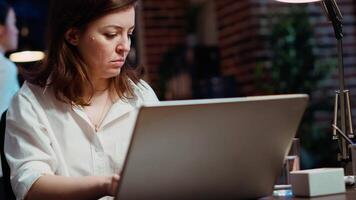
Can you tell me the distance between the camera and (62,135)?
4.87ft

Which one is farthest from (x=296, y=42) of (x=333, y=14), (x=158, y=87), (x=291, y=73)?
(x=333, y=14)

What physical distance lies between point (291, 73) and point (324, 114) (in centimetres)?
48

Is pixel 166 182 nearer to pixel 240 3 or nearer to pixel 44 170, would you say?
pixel 44 170

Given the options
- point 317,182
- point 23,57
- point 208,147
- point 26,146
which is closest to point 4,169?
point 26,146

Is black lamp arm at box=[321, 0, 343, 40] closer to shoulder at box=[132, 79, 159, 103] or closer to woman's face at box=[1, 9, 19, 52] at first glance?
shoulder at box=[132, 79, 159, 103]

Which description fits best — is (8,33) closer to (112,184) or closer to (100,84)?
(100,84)

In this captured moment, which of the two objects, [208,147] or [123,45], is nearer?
[208,147]

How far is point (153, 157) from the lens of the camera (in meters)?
1.13

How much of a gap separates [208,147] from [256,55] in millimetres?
3627

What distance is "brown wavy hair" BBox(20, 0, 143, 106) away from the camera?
148 centimetres

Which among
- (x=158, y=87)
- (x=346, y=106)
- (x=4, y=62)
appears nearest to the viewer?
(x=346, y=106)

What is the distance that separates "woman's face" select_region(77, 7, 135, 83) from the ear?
15mm

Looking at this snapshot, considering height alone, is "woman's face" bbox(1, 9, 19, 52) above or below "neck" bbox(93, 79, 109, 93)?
above

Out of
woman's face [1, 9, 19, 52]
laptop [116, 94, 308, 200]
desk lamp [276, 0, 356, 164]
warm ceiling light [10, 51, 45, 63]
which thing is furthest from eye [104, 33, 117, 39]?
warm ceiling light [10, 51, 45, 63]
